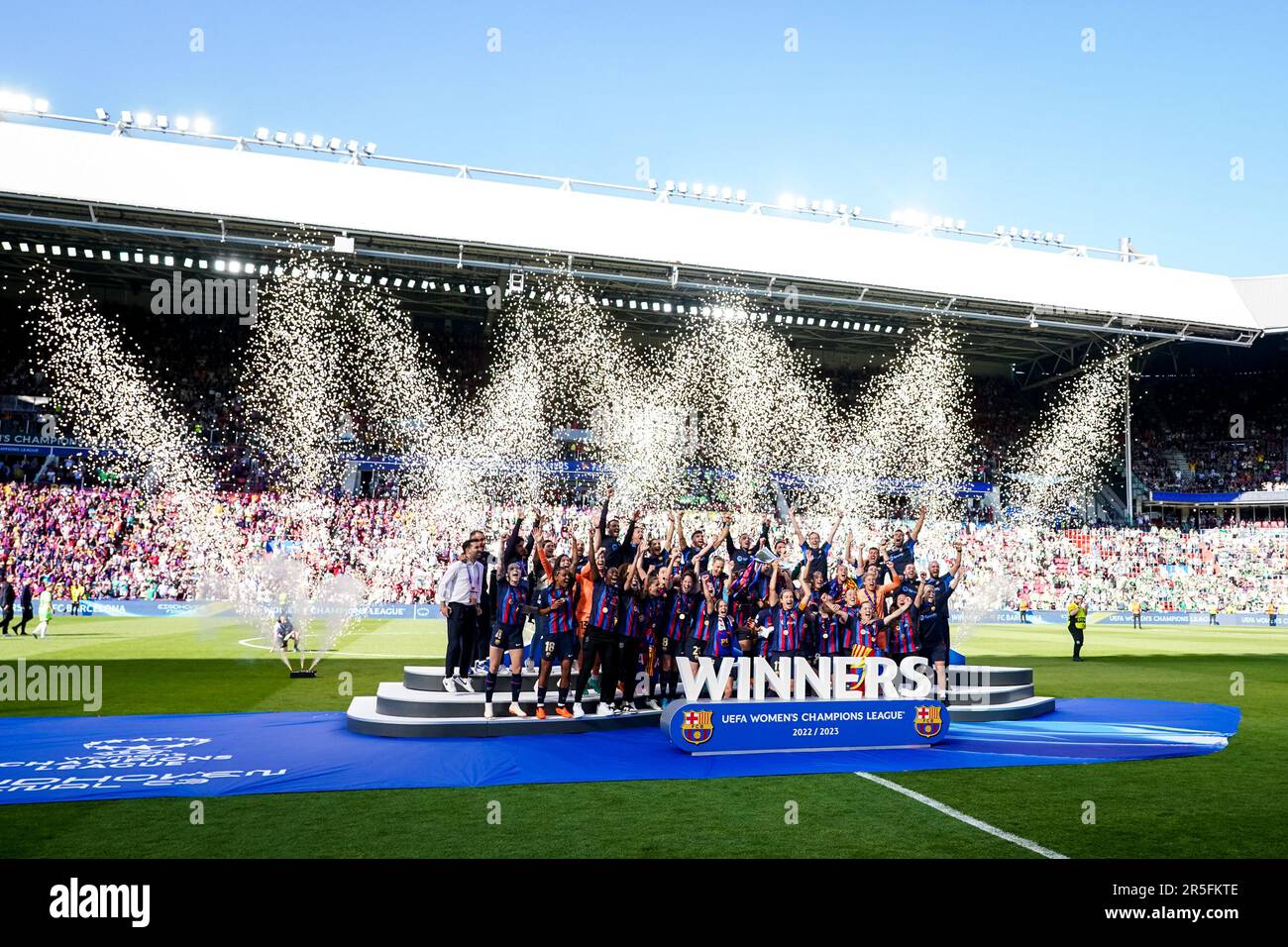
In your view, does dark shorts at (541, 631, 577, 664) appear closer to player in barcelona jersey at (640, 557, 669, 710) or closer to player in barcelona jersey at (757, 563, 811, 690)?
player in barcelona jersey at (640, 557, 669, 710)

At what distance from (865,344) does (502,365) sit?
17627mm

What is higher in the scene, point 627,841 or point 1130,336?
point 1130,336

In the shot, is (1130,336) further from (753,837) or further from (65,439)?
(65,439)

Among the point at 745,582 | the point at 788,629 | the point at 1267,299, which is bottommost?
the point at 788,629

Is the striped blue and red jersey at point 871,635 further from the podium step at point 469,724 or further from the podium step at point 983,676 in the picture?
the podium step at point 469,724

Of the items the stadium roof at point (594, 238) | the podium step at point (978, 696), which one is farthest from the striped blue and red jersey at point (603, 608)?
the stadium roof at point (594, 238)

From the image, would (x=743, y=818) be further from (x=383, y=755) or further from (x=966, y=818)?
(x=383, y=755)

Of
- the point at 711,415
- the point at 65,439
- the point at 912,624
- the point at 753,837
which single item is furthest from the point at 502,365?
the point at 753,837

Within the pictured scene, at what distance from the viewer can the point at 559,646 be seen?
10211 mm

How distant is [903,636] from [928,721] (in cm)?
134

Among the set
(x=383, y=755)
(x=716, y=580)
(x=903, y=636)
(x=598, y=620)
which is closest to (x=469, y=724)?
(x=383, y=755)

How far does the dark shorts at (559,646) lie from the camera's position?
10.2 m

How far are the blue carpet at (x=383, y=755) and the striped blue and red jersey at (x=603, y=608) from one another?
1231 mm
